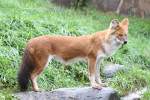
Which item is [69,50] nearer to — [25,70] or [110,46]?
[110,46]

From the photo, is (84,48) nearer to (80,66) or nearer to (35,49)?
(35,49)

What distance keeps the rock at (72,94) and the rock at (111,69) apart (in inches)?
111

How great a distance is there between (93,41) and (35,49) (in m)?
1.13

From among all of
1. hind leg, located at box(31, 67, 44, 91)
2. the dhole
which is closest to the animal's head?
the dhole

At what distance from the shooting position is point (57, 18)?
14.7 meters

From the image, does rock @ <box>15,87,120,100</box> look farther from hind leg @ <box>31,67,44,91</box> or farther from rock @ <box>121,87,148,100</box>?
rock @ <box>121,87,148,100</box>

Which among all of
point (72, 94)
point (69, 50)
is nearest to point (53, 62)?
point (69, 50)

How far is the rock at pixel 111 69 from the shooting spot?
1218 centimetres

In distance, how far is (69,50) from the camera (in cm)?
922

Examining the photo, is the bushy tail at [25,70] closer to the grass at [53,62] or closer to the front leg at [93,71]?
the grass at [53,62]

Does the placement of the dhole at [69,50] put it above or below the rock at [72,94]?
above

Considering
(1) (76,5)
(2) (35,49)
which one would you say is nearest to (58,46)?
(2) (35,49)

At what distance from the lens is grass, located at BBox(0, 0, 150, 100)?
1035 centimetres

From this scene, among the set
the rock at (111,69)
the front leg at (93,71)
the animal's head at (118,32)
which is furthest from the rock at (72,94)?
the rock at (111,69)
